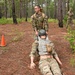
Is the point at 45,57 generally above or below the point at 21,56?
above

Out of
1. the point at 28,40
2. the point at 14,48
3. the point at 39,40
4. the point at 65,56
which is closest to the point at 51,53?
the point at 39,40

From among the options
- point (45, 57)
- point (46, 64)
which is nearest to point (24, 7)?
point (45, 57)

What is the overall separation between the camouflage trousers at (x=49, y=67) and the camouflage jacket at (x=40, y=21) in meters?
1.80

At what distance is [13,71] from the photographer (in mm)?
7586

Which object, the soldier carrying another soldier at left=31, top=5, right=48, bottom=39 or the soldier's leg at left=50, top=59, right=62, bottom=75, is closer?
the soldier's leg at left=50, top=59, right=62, bottom=75

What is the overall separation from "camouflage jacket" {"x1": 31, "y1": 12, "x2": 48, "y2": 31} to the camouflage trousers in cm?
180

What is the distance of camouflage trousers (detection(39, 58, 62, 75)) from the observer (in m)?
7.04

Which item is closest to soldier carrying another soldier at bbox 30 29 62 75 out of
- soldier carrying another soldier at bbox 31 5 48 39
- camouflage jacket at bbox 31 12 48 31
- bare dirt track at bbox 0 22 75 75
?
bare dirt track at bbox 0 22 75 75

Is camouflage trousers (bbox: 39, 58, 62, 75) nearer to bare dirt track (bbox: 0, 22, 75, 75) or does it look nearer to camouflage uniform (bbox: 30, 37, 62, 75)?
camouflage uniform (bbox: 30, 37, 62, 75)

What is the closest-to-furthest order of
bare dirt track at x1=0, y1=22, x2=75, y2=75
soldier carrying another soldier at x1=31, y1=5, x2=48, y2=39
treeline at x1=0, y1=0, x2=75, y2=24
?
bare dirt track at x1=0, y1=22, x2=75, y2=75
soldier carrying another soldier at x1=31, y1=5, x2=48, y2=39
treeline at x1=0, y1=0, x2=75, y2=24

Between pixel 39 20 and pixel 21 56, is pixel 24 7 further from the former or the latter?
pixel 21 56

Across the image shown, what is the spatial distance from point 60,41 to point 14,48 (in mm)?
2329

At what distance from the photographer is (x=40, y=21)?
9.09 metres

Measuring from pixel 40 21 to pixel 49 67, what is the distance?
236 centimetres
